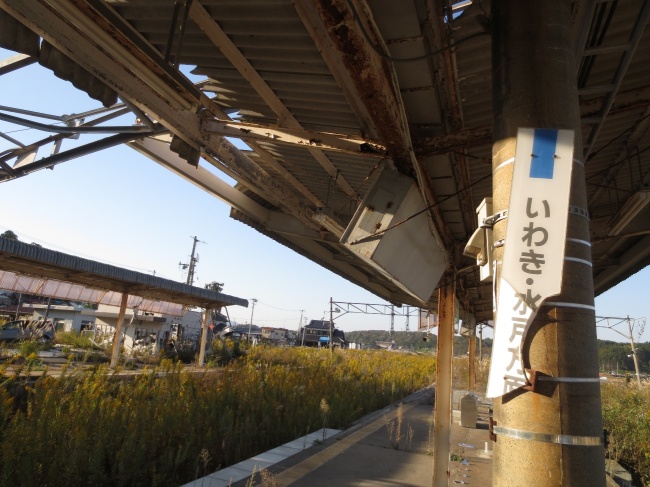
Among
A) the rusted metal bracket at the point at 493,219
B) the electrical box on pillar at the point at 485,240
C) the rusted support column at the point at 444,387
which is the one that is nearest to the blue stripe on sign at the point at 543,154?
the rusted metal bracket at the point at 493,219

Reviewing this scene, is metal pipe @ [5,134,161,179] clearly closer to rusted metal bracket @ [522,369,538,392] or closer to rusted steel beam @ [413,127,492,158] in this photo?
rusted steel beam @ [413,127,492,158]

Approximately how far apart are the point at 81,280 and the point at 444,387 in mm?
13317

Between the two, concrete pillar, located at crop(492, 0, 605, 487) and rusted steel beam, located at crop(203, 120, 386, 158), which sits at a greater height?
rusted steel beam, located at crop(203, 120, 386, 158)

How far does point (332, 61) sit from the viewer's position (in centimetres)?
272

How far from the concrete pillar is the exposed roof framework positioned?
0.33 metres

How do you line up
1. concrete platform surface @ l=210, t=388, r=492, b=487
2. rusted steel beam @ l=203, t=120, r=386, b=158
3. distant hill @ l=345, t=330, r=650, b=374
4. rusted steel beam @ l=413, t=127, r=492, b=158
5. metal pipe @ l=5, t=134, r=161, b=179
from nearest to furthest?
1. rusted steel beam @ l=413, t=127, r=492, b=158
2. rusted steel beam @ l=203, t=120, r=386, b=158
3. metal pipe @ l=5, t=134, r=161, b=179
4. concrete platform surface @ l=210, t=388, r=492, b=487
5. distant hill @ l=345, t=330, r=650, b=374

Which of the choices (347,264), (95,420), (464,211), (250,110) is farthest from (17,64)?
(347,264)

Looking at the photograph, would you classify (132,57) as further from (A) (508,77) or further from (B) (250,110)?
(A) (508,77)

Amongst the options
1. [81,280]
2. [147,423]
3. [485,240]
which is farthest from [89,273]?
[485,240]

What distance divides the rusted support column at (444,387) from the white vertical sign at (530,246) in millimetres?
4079

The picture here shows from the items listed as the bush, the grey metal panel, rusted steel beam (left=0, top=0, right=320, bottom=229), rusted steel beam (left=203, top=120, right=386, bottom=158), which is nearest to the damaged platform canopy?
the grey metal panel

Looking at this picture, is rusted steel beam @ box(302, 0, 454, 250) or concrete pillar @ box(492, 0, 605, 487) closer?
concrete pillar @ box(492, 0, 605, 487)

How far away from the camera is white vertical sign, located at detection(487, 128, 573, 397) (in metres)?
1.78

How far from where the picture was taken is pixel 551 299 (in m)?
1.83
